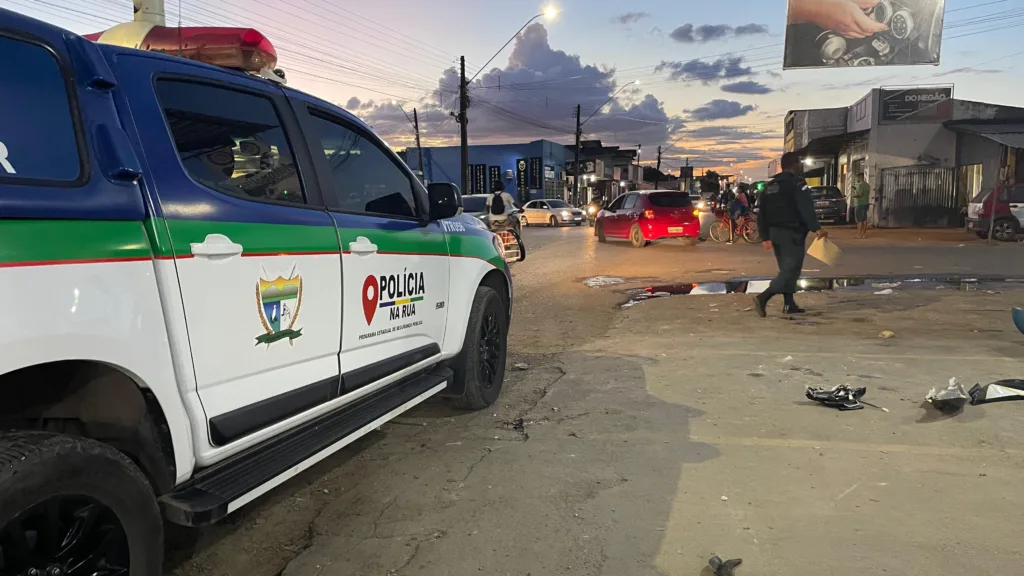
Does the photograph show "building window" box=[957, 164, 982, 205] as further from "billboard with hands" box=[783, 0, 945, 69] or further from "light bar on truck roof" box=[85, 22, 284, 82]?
"light bar on truck roof" box=[85, 22, 284, 82]

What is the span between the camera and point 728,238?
19.9 metres

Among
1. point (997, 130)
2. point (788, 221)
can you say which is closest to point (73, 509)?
point (788, 221)

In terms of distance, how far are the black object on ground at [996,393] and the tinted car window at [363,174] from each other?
3852mm

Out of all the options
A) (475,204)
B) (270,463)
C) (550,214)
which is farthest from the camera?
(550,214)

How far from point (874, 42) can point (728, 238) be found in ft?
25.9

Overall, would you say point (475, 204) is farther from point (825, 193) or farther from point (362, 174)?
point (362, 174)

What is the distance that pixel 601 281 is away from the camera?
11.9m

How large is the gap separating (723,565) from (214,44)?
10.0ft

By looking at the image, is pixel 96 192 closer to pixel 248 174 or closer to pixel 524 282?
pixel 248 174

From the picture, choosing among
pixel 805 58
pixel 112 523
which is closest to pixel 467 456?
pixel 112 523

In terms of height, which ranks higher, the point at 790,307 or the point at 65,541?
the point at 65,541

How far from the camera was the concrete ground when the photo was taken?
2803 mm

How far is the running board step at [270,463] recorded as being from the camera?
221 cm

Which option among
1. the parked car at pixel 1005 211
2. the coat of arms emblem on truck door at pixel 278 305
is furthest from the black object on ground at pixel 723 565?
the parked car at pixel 1005 211
